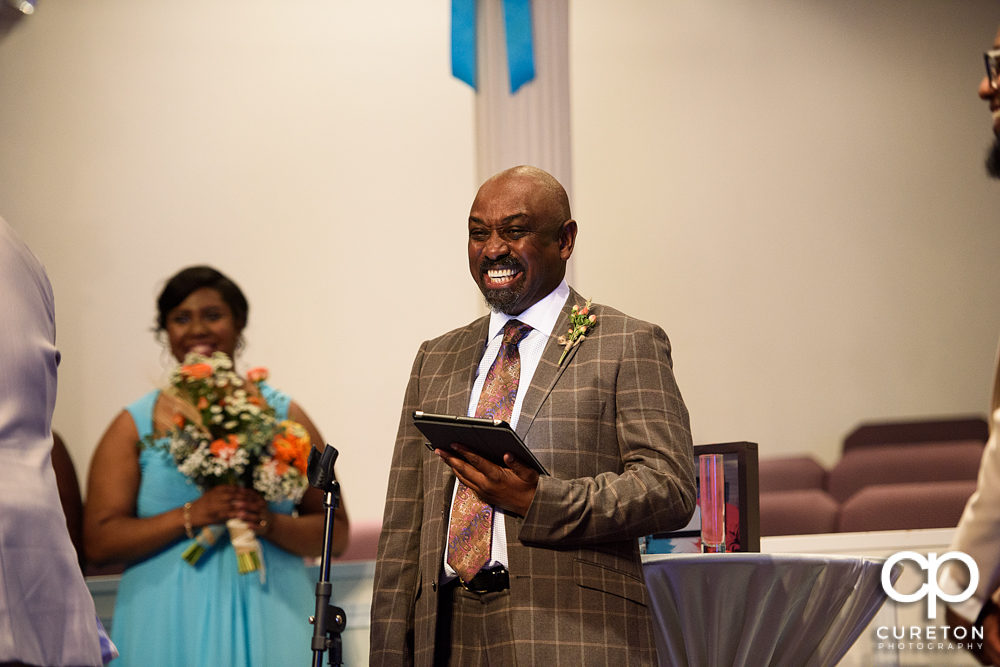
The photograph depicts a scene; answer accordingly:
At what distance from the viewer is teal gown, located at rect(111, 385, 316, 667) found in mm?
3164

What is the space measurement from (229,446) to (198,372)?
27cm

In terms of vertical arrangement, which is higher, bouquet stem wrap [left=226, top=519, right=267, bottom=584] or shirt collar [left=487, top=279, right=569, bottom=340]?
shirt collar [left=487, top=279, right=569, bottom=340]

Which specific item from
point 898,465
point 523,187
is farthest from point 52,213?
point 898,465

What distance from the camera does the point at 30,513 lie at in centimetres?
121

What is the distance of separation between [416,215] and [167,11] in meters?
1.69

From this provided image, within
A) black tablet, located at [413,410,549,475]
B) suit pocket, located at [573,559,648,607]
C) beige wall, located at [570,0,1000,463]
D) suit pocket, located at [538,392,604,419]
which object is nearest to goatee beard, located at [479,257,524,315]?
suit pocket, located at [538,392,604,419]

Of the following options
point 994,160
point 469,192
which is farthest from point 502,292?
point 469,192

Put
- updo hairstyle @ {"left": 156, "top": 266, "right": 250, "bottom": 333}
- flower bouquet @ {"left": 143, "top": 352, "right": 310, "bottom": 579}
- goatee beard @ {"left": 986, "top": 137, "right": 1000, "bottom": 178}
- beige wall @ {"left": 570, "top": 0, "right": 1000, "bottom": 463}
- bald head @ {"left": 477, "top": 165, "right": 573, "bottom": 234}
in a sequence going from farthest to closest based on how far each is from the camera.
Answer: beige wall @ {"left": 570, "top": 0, "right": 1000, "bottom": 463} < updo hairstyle @ {"left": 156, "top": 266, "right": 250, "bottom": 333} < flower bouquet @ {"left": 143, "top": 352, "right": 310, "bottom": 579} < bald head @ {"left": 477, "top": 165, "right": 573, "bottom": 234} < goatee beard @ {"left": 986, "top": 137, "right": 1000, "bottom": 178}

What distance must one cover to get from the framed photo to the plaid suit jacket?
58cm

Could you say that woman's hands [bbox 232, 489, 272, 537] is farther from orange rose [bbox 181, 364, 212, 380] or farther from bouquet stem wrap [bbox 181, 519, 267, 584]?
orange rose [bbox 181, 364, 212, 380]

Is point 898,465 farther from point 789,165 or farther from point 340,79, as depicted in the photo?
point 340,79

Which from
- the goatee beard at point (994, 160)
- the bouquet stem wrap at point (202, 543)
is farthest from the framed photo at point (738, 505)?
the bouquet stem wrap at point (202, 543)

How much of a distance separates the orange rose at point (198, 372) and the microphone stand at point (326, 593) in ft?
3.43

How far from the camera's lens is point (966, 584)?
1.31 metres
